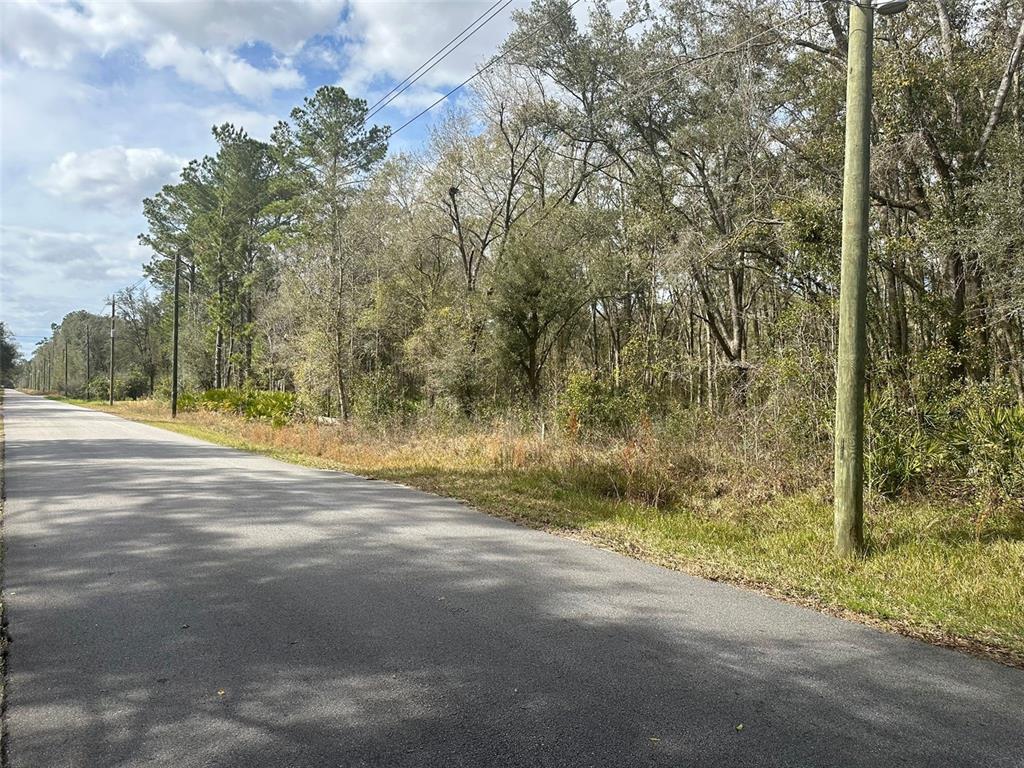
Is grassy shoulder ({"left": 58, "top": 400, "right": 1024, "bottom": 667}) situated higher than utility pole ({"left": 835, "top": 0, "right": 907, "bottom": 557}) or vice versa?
utility pole ({"left": 835, "top": 0, "right": 907, "bottom": 557})

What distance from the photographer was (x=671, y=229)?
1680 cm

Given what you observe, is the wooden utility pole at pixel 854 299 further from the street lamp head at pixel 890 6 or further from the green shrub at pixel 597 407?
the green shrub at pixel 597 407

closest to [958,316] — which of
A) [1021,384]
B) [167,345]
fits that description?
[1021,384]

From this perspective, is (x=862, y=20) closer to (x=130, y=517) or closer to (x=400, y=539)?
(x=400, y=539)

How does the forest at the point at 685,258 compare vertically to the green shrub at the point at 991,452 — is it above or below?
above

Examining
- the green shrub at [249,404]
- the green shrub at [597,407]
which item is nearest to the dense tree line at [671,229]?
the green shrub at [597,407]

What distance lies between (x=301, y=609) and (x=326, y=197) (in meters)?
27.2

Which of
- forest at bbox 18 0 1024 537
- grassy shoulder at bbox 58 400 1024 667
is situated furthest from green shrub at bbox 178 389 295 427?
grassy shoulder at bbox 58 400 1024 667

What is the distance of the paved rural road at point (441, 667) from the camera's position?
112 inches

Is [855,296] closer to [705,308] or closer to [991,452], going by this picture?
[991,452]

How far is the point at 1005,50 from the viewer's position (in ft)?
36.1

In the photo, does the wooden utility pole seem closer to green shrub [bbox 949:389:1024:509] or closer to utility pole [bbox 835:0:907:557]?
utility pole [bbox 835:0:907:557]

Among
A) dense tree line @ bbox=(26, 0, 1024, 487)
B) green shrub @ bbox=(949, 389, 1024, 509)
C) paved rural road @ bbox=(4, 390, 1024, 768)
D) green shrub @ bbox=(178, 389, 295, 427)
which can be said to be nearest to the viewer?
paved rural road @ bbox=(4, 390, 1024, 768)

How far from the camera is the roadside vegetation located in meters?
A: 7.57
